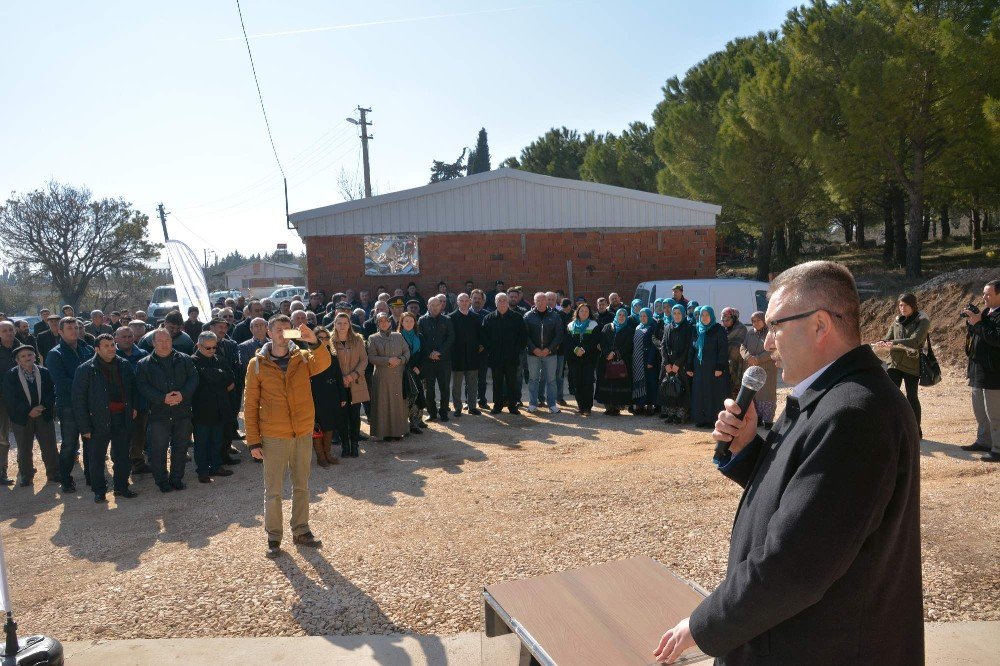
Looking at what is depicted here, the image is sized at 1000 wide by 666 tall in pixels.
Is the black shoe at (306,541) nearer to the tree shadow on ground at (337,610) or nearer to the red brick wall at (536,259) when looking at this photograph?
the tree shadow on ground at (337,610)

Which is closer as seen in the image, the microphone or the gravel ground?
the microphone

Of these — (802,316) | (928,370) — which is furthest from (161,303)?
(802,316)

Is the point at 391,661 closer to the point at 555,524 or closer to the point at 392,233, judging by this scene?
the point at 555,524

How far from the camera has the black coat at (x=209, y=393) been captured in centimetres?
804

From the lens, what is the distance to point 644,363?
10.7m

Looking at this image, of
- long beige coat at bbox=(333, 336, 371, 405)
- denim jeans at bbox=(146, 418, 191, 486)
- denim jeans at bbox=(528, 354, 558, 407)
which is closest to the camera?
denim jeans at bbox=(146, 418, 191, 486)

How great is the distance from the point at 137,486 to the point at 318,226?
37.9 ft

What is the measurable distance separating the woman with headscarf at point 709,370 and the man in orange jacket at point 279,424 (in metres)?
5.93

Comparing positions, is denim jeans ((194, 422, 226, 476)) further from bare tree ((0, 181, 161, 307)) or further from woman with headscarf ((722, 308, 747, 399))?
bare tree ((0, 181, 161, 307))

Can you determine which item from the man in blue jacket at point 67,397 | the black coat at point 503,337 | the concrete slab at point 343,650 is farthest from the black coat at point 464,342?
the concrete slab at point 343,650

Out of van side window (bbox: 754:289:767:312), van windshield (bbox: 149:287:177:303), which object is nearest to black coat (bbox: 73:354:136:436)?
van side window (bbox: 754:289:767:312)

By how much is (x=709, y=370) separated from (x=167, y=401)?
22.7ft

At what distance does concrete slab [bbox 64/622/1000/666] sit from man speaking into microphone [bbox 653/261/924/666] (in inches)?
95.7

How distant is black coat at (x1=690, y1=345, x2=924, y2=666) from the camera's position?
5.29 feet
